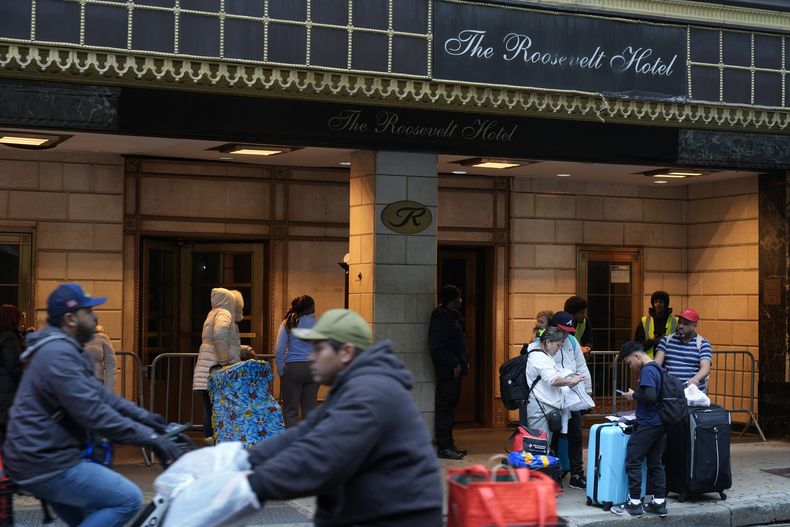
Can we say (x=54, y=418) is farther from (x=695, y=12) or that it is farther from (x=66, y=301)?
(x=695, y=12)

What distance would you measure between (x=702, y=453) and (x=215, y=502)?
6767mm

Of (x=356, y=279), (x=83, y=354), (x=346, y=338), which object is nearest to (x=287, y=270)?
(x=356, y=279)

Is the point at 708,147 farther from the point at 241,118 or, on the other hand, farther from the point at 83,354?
the point at 83,354

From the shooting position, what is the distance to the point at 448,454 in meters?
12.8

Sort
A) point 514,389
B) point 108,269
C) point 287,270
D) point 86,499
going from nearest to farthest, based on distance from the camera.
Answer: point 86,499, point 514,389, point 108,269, point 287,270

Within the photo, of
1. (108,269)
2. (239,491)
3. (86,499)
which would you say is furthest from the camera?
(108,269)

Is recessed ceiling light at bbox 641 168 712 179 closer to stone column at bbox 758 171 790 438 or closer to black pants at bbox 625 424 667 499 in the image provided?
stone column at bbox 758 171 790 438

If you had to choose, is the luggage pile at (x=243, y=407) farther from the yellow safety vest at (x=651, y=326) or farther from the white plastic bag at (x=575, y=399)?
the yellow safety vest at (x=651, y=326)

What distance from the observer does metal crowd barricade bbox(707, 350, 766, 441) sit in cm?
1495

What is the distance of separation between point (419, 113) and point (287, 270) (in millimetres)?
3276

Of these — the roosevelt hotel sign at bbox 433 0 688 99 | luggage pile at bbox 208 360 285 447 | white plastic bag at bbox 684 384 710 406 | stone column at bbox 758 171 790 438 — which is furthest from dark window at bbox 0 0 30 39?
stone column at bbox 758 171 790 438

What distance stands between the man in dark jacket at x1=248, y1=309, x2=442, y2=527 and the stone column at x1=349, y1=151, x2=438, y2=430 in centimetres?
779

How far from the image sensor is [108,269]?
541 inches

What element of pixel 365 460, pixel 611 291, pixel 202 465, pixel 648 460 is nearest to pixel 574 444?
pixel 648 460
